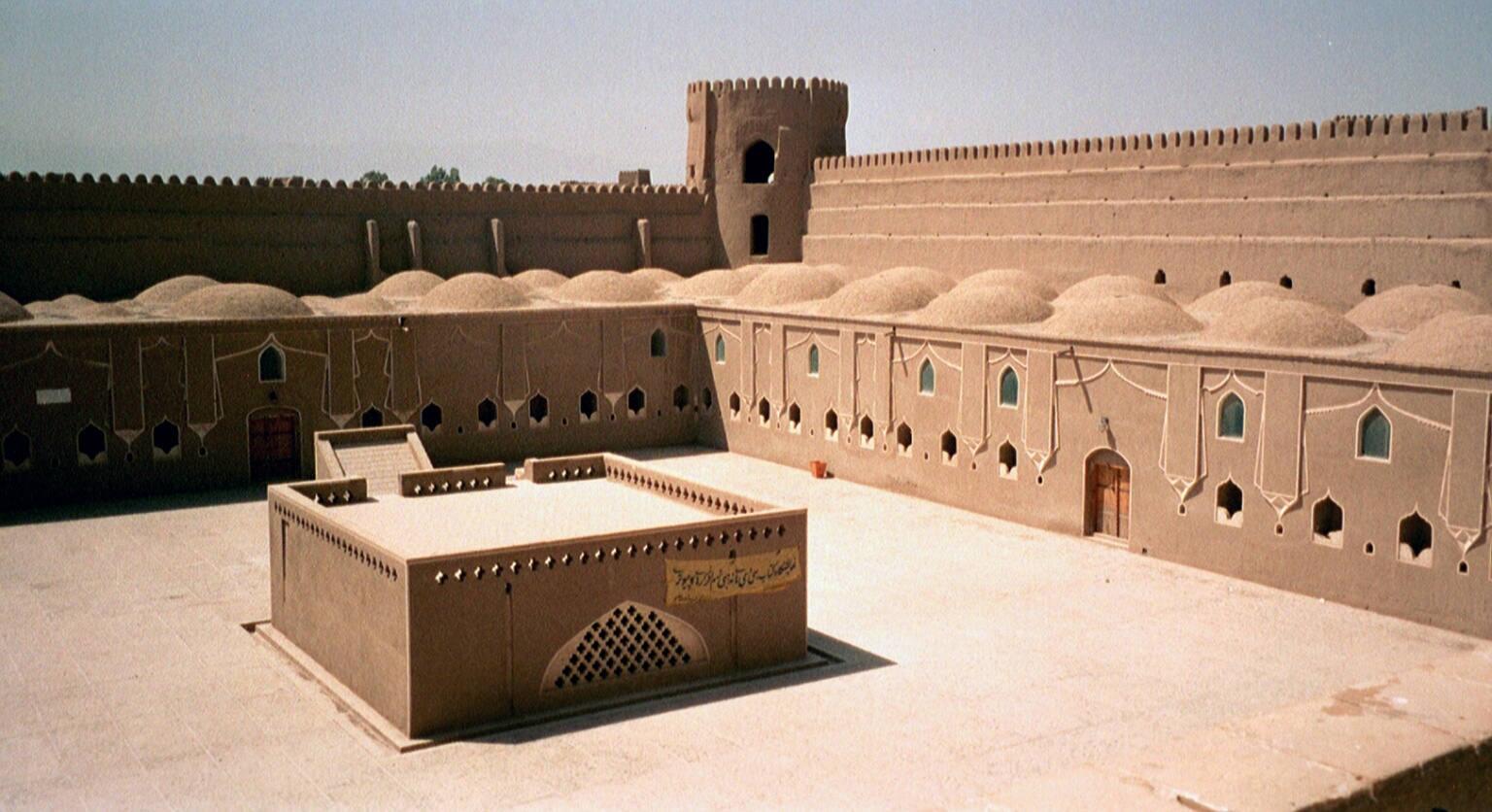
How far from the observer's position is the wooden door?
19844 mm

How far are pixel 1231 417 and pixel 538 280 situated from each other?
61.2 ft

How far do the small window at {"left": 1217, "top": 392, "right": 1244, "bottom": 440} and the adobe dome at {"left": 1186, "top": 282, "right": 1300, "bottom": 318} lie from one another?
16.4 ft

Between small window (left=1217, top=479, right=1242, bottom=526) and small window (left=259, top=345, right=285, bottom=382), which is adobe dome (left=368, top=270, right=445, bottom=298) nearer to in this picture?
small window (left=259, top=345, right=285, bottom=382)

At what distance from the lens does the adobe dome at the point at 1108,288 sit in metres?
25.2

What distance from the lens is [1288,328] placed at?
59.9 feet

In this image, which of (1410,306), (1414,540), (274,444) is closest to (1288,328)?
(1414,540)

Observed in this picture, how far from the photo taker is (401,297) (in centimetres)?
2966

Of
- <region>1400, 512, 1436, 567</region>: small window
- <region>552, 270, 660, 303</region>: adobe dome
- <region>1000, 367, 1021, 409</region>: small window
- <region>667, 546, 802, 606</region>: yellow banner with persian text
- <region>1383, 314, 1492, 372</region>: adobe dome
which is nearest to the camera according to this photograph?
<region>667, 546, 802, 606</region>: yellow banner with persian text

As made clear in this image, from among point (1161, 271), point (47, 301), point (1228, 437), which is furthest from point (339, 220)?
point (1228, 437)

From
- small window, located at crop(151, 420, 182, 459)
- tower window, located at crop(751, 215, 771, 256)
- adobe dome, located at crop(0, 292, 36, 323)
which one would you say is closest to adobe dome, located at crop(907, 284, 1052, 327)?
small window, located at crop(151, 420, 182, 459)

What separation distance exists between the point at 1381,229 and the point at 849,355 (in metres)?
9.44

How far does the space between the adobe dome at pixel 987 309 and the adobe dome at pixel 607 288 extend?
311 inches

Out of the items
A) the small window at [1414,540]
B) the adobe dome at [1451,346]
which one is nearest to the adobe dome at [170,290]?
the adobe dome at [1451,346]

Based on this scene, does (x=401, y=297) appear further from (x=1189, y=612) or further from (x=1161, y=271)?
(x=1189, y=612)
